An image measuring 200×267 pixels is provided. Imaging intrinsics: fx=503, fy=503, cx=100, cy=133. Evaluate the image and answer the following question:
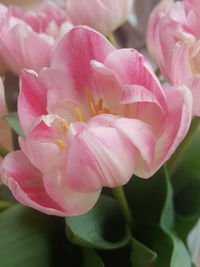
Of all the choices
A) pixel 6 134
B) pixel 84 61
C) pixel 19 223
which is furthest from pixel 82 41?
pixel 6 134

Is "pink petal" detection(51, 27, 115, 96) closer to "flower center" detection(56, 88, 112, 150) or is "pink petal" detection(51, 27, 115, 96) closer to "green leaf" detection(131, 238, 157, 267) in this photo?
"flower center" detection(56, 88, 112, 150)

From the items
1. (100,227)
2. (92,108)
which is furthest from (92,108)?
(100,227)

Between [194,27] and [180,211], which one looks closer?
[194,27]

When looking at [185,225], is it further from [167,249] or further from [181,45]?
[181,45]

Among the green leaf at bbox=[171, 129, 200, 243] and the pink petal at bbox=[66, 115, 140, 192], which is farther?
the green leaf at bbox=[171, 129, 200, 243]

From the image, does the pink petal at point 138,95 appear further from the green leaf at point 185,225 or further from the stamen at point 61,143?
the green leaf at point 185,225

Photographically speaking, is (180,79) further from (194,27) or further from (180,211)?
(180,211)

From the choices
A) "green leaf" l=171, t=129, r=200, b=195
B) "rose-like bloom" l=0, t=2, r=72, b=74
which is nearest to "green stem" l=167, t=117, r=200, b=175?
"green leaf" l=171, t=129, r=200, b=195
